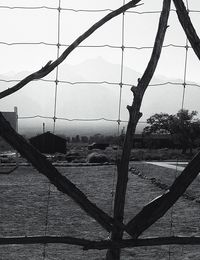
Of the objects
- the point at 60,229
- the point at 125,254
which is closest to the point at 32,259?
the point at 125,254

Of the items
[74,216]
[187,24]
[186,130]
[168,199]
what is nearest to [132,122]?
[168,199]

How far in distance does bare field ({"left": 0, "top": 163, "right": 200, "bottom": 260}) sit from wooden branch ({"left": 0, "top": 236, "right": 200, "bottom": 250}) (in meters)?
0.67

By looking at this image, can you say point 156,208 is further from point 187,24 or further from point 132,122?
point 187,24

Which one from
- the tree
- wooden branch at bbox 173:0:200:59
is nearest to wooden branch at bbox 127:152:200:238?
wooden branch at bbox 173:0:200:59

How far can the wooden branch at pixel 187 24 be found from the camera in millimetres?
2027

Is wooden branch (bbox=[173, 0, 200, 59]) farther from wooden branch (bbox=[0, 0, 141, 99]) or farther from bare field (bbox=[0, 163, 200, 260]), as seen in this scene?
bare field (bbox=[0, 163, 200, 260])

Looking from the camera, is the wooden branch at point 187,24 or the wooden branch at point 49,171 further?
the wooden branch at point 187,24

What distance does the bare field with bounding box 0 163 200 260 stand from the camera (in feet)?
17.3

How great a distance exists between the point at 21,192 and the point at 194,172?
8.74 metres

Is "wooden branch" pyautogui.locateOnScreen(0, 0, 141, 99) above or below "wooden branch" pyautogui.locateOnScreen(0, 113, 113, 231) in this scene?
above

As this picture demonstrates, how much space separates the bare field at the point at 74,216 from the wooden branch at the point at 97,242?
0.67 metres

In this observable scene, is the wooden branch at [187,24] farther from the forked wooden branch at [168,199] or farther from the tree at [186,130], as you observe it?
the tree at [186,130]

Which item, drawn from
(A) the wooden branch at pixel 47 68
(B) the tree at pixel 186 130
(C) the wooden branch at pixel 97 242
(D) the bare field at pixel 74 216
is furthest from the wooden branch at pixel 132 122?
(B) the tree at pixel 186 130

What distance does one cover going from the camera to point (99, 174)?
593 inches
